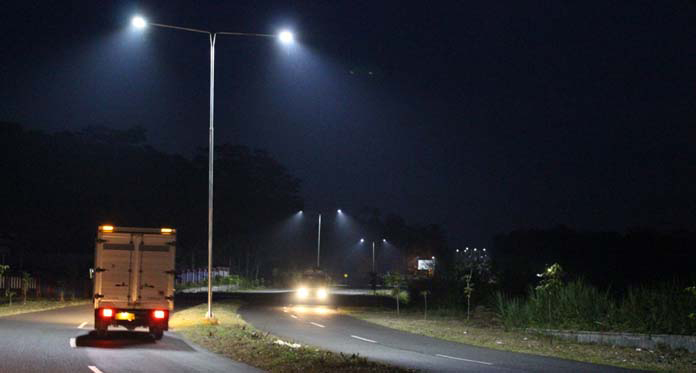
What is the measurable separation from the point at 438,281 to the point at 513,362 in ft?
86.6

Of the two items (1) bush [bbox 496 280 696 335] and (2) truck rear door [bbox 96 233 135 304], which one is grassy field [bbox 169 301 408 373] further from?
(1) bush [bbox 496 280 696 335]

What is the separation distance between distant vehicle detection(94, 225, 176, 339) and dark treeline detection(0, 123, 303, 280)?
102ft

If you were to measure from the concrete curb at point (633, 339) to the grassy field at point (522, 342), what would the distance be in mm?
412

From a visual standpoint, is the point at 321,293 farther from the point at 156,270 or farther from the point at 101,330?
the point at 101,330

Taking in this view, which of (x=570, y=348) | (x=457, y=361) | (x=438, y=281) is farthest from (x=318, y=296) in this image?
(x=457, y=361)

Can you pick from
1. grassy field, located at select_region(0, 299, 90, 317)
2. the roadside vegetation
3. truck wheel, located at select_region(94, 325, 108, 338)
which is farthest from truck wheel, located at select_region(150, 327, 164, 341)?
the roadside vegetation

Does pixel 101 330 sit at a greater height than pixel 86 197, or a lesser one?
lesser

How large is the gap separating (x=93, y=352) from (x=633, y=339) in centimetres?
1506

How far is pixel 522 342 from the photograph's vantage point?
25.4 metres

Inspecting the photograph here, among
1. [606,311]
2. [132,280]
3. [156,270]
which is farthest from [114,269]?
[606,311]

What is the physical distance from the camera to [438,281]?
1788 inches

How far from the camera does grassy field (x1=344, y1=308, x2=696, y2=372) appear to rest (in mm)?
20406

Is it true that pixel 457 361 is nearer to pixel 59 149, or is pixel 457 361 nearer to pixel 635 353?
pixel 635 353

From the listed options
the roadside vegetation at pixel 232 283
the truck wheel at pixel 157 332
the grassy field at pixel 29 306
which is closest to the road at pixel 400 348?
the truck wheel at pixel 157 332
